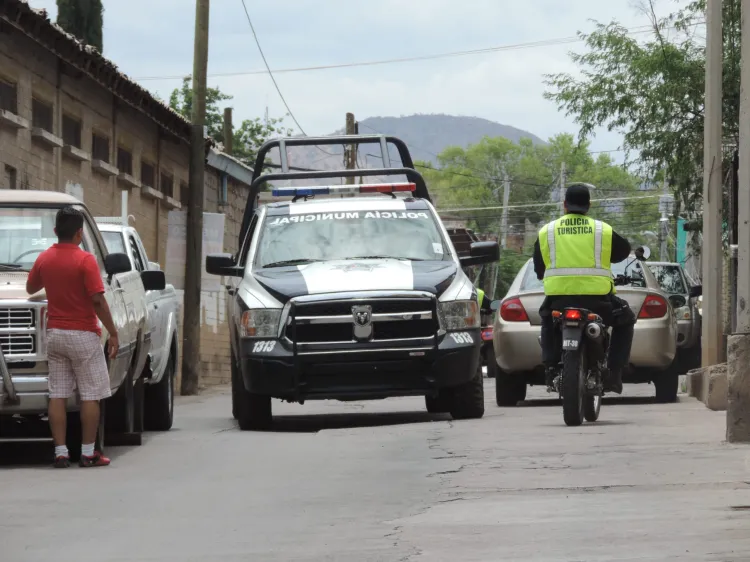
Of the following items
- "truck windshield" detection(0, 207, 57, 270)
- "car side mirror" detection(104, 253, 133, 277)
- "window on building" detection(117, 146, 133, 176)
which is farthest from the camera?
"window on building" detection(117, 146, 133, 176)

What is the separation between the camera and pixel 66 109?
84.6 feet

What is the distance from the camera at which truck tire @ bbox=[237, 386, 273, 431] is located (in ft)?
46.6

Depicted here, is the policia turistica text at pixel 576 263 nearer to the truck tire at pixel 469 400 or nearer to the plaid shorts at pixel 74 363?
the truck tire at pixel 469 400

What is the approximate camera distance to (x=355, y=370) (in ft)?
44.1

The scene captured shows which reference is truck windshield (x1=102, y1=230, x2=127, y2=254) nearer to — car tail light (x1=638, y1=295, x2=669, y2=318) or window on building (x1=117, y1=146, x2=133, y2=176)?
car tail light (x1=638, y1=295, x2=669, y2=318)

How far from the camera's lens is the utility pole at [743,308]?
1085 cm

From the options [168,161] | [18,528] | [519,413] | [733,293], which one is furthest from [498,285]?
[18,528]

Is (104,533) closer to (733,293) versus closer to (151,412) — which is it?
(151,412)

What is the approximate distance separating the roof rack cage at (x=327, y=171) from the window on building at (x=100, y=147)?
9.66 meters

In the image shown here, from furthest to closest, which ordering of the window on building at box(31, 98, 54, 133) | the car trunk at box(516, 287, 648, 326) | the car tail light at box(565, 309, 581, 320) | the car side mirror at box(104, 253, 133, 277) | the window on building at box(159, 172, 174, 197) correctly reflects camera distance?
the window on building at box(159, 172, 174, 197) < the window on building at box(31, 98, 54, 133) < the car trunk at box(516, 287, 648, 326) < the car tail light at box(565, 309, 581, 320) < the car side mirror at box(104, 253, 133, 277)

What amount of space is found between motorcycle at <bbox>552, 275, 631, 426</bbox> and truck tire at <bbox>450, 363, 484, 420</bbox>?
3.96 feet

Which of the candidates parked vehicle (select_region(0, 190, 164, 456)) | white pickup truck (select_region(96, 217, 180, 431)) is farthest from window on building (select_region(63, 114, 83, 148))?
parked vehicle (select_region(0, 190, 164, 456))

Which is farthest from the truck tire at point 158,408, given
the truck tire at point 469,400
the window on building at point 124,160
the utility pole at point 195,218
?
the window on building at point 124,160

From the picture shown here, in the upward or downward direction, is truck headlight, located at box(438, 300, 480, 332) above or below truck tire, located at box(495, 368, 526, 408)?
above
